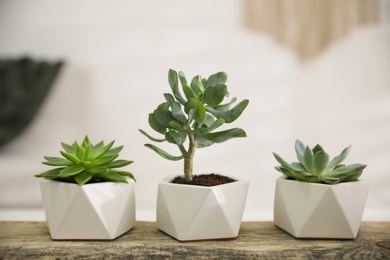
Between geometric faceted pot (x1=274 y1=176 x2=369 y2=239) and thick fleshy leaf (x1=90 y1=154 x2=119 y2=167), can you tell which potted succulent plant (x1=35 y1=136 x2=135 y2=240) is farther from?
geometric faceted pot (x1=274 y1=176 x2=369 y2=239)

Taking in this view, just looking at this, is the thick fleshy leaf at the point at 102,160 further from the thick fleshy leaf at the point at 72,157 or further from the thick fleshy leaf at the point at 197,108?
the thick fleshy leaf at the point at 197,108

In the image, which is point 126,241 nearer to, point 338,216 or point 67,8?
point 338,216

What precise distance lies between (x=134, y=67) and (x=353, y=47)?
104cm

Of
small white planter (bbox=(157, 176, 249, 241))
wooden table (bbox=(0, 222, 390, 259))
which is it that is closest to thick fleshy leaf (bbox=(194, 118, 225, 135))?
small white planter (bbox=(157, 176, 249, 241))

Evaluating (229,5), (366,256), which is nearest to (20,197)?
(229,5)

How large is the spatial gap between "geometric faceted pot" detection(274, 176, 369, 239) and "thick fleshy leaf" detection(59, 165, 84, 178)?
1.34ft

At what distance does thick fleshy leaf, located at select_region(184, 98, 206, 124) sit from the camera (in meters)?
0.83

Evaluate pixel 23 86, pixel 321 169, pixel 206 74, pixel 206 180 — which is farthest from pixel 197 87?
pixel 23 86

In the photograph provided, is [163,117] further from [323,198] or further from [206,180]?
[323,198]

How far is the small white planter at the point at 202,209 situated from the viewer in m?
0.85

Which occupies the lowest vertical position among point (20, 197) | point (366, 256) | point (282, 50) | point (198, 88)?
point (20, 197)

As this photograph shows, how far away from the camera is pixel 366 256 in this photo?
31.9 inches

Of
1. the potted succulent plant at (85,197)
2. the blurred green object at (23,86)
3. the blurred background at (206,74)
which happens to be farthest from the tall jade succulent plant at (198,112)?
the blurred green object at (23,86)

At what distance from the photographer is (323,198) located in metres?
0.87
